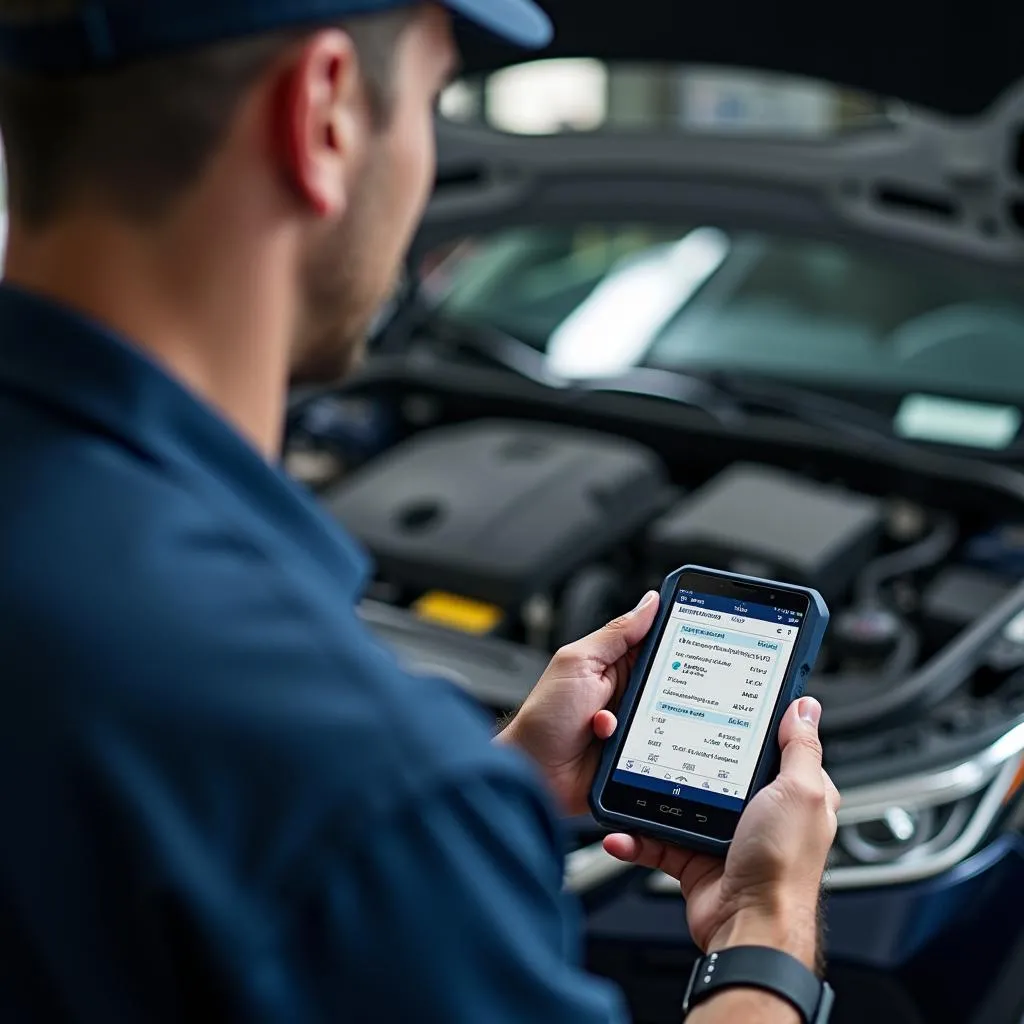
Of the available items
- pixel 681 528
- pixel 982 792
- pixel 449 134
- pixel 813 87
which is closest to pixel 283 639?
pixel 982 792

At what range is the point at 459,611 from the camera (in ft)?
6.03

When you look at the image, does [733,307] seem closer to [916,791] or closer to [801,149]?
[801,149]

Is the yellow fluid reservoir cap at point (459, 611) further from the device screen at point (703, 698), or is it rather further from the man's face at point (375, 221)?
the man's face at point (375, 221)

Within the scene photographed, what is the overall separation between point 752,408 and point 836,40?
0.56m

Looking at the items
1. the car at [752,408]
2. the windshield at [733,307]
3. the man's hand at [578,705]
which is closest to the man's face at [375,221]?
the man's hand at [578,705]

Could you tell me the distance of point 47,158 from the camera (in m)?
0.62

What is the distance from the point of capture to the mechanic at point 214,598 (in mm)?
544

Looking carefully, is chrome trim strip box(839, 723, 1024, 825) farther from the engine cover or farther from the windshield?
the windshield

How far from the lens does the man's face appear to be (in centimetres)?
67

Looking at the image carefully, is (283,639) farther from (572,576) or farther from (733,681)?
(572,576)

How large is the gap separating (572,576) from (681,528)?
0.15m

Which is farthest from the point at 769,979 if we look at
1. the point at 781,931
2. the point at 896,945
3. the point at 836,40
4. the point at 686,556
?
the point at 836,40

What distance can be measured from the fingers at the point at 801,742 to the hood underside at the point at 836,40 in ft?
3.44

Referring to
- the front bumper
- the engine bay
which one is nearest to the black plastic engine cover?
the engine bay
